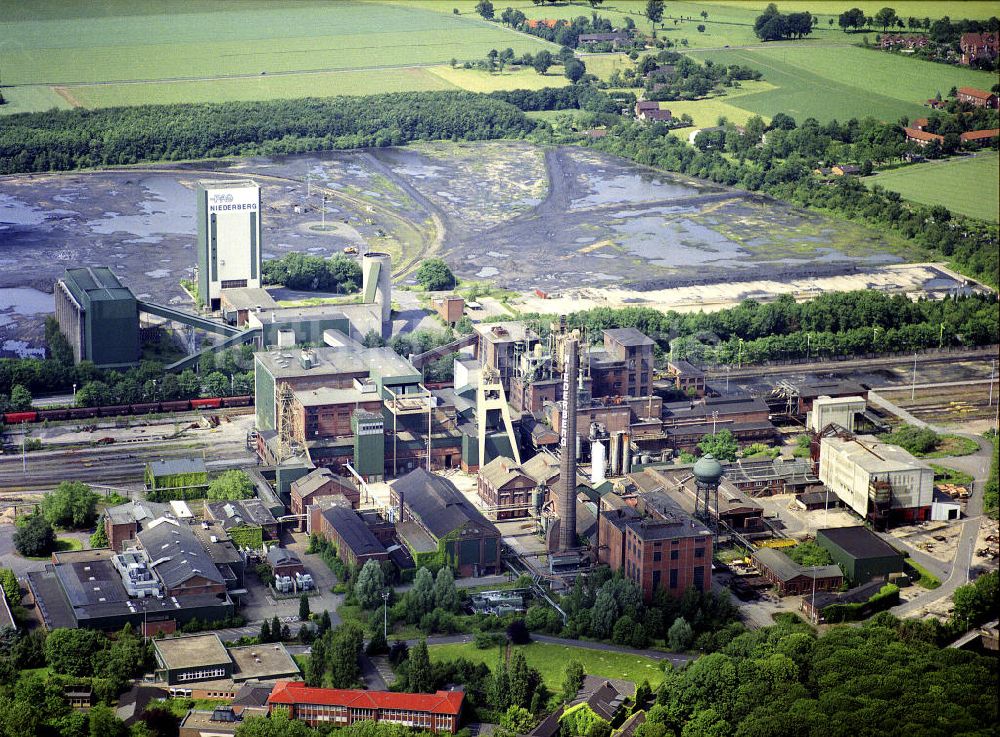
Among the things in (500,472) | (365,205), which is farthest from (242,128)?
(500,472)

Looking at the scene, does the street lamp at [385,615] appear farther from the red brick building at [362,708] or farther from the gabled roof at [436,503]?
the red brick building at [362,708]

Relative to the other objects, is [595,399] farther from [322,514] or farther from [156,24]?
[156,24]

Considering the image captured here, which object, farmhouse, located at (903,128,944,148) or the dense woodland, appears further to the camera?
farmhouse, located at (903,128,944,148)

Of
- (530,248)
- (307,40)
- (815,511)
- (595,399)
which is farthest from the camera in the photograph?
(307,40)

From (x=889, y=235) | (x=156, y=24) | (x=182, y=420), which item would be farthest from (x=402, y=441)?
(x=156, y=24)

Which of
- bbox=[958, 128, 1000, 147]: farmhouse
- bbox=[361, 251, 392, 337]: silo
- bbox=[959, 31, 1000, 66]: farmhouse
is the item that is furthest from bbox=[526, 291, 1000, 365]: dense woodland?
bbox=[959, 31, 1000, 66]: farmhouse

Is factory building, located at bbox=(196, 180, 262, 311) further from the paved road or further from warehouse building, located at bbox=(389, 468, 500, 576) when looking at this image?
warehouse building, located at bbox=(389, 468, 500, 576)
